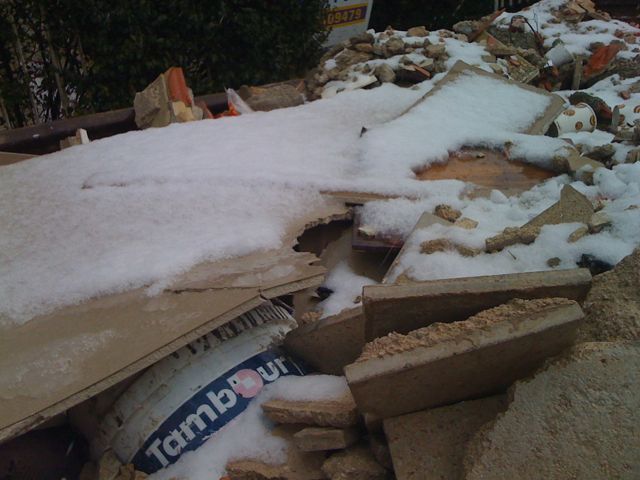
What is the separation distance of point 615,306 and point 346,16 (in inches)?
188

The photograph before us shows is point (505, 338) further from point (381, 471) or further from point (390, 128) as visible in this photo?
point (390, 128)

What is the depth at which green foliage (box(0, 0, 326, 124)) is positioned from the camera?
4.42m

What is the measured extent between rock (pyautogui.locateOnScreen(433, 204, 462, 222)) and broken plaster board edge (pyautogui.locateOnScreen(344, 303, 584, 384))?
1113 millimetres

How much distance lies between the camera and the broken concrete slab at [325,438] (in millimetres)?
1896

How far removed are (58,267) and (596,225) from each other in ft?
6.98

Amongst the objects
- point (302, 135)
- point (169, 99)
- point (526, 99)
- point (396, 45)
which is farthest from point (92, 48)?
point (526, 99)

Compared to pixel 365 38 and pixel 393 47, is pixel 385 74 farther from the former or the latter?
pixel 365 38

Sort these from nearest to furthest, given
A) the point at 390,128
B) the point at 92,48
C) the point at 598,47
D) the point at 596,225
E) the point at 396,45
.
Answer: the point at 596,225 → the point at 390,128 → the point at 92,48 → the point at 396,45 → the point at 598,47

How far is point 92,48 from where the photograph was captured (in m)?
4.54

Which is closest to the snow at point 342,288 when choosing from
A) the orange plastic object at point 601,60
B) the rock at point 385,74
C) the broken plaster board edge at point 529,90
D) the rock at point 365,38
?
the broken plaster board edge at point 529,90

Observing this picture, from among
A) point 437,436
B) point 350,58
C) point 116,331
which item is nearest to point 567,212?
point 437,436

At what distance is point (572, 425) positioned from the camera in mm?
1648

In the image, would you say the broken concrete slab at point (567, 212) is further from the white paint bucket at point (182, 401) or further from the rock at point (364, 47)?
the rock at point (364, 47)

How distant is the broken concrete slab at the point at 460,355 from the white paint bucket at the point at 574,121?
247 centimetres
